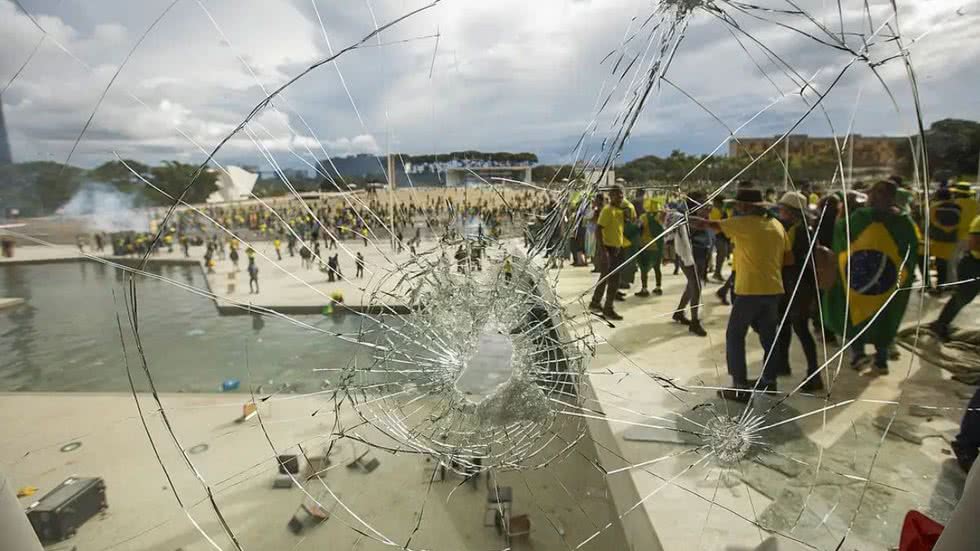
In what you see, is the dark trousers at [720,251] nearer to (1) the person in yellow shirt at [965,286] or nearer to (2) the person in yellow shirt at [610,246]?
(2) the person in yellow shirt at [610,246]

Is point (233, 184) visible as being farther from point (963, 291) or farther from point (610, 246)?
point (963, 291)

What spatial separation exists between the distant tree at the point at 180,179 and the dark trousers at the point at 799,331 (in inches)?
121

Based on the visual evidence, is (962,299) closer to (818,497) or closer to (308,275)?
(818,497)

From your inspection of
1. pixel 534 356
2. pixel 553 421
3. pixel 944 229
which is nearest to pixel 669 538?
pixel 553 421

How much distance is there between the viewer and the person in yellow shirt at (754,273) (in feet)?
7.40

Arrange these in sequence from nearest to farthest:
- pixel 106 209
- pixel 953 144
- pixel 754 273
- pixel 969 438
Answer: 1. pixel 953 144
2. pixel 969 438
3. pixel 754 273
4. pixel 106 209

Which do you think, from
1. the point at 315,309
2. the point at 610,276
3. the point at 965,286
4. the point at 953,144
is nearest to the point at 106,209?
the point at 315,309

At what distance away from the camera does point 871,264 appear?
7.54 feet

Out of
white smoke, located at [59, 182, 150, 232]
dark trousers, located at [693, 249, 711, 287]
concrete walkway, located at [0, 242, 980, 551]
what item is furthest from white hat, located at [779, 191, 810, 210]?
white smoke, located at [59, 182, 150, 232]

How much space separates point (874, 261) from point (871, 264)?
0.06 feet

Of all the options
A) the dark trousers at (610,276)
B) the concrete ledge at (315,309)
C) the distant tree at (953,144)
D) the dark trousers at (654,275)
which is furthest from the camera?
the dark trousers at (654,275)

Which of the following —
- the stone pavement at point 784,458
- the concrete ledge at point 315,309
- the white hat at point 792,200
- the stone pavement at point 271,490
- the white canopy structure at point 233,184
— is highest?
the white canopy structure at point 233,184

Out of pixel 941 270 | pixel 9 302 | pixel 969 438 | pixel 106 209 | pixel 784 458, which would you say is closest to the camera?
pixel 969 438

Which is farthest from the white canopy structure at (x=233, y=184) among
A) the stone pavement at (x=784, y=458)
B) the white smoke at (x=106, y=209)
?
the stone pavement at (x=784, y=458)
